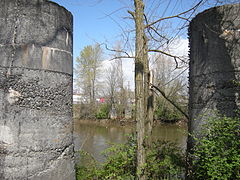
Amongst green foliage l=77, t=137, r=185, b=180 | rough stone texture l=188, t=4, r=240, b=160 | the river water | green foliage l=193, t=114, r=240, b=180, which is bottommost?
the river water

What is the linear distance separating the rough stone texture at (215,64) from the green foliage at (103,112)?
19.4 metres

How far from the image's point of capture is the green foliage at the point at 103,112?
22969 mm

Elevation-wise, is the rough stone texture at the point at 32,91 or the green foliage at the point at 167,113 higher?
the rough stone texture at the point at 32,91

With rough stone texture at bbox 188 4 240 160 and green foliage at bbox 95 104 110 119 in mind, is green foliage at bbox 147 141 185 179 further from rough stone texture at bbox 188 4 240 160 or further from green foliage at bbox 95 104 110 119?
green foliage at bbox 95 104 110 119

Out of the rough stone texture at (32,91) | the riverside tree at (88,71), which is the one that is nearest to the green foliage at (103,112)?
the riverside tree at (88,71)

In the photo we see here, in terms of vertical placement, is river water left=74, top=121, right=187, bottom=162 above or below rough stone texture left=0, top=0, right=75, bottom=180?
below

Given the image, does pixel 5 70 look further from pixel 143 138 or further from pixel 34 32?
pixel 143 138

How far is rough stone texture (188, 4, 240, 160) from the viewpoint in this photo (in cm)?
330

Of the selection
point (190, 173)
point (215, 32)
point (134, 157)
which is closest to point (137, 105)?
point (134, 157)

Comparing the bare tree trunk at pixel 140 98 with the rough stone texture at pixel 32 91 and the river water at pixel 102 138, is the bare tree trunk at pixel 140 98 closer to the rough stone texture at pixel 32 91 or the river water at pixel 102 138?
the river water at pixel 102 138

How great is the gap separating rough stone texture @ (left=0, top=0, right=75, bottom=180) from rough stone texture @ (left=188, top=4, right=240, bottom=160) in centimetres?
221

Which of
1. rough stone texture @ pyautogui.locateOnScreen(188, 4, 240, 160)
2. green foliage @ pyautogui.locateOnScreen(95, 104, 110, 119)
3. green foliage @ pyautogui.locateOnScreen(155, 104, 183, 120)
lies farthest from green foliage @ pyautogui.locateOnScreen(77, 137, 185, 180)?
green foliage @ pyautogui.locateOnScreen(95, 104, 110, 119)

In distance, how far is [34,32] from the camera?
281 centimetres

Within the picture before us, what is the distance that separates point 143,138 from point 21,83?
2.09 metres
